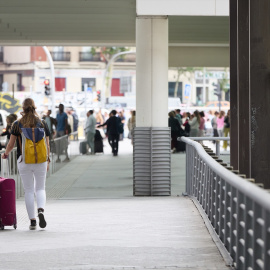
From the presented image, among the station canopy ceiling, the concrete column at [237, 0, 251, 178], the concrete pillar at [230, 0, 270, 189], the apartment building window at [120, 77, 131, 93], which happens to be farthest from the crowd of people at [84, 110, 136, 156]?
the apartment building window at [120, 77, 131, 93]

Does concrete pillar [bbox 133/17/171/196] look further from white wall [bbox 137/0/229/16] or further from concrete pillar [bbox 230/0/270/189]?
concrete pillar [bbox 230/0/270/189]

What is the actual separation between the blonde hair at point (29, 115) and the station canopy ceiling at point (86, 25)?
734cm

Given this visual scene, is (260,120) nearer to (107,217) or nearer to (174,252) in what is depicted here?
(107,217)

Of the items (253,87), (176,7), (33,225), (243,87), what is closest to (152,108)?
(176,7)

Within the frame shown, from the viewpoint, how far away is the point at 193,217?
12523 mm

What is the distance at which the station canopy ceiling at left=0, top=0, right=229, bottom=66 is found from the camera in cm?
1975

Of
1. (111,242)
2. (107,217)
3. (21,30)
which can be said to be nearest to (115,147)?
(21,30)

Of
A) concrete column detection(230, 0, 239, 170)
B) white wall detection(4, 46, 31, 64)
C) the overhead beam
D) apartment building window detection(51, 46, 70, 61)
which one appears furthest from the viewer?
apartment building window detection(51, 46, 70, 61)

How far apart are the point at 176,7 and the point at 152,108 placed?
6.44 ft

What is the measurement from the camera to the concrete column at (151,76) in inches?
706

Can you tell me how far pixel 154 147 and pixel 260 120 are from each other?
498cm

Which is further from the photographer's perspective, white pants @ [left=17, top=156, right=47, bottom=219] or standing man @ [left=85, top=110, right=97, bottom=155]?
standing man @ [left=85, top=110, right=97, bottom=155]

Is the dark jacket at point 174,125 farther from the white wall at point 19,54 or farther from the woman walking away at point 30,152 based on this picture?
the white wall at point 19,54

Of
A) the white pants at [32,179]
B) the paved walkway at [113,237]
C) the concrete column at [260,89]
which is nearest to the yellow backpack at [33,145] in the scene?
the white pants at [32,179]
